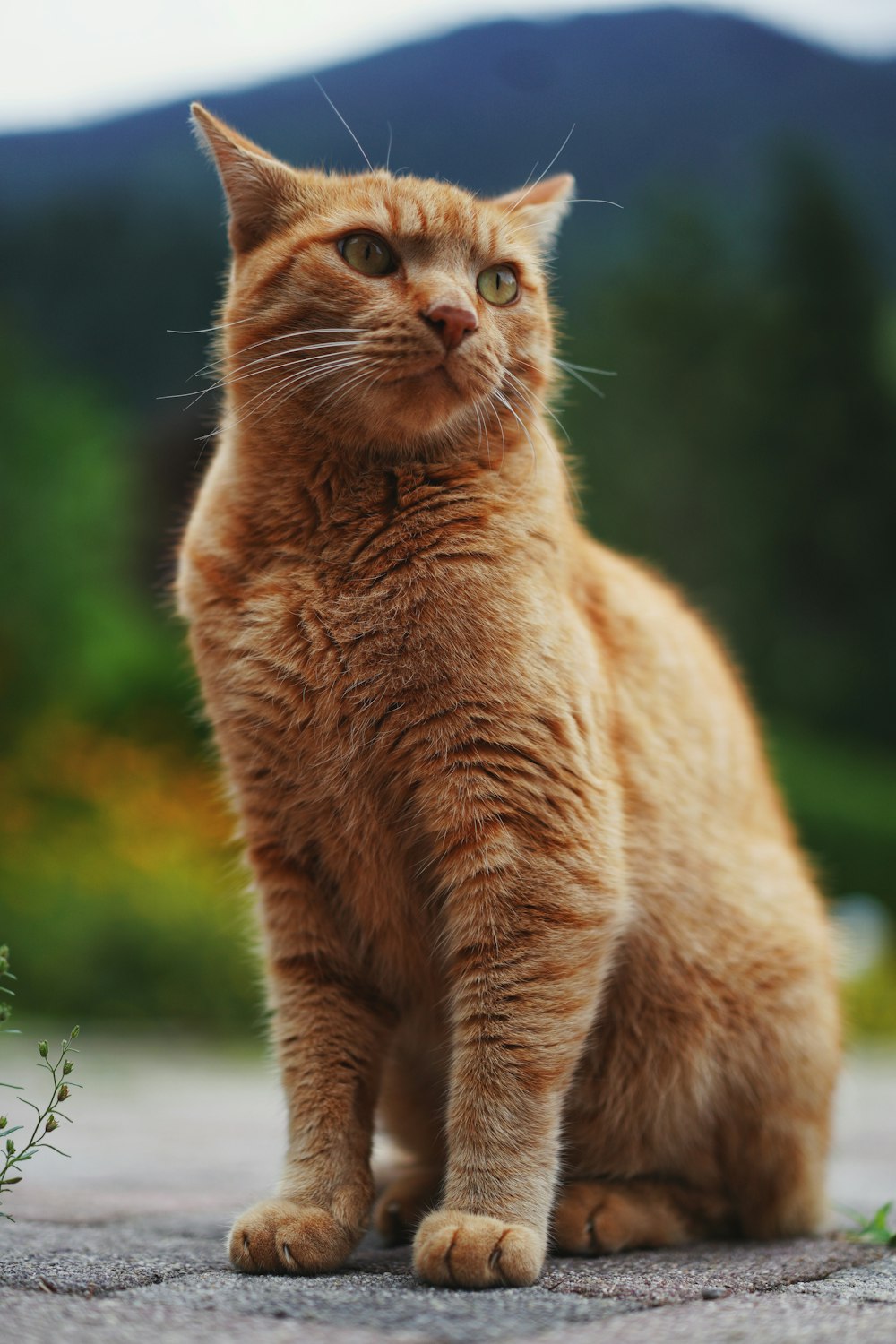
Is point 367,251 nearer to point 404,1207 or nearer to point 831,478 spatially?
point 404,1207

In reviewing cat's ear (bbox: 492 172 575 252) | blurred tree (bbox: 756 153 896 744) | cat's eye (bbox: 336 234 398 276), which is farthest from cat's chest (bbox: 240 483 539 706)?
blurred tree (bbox: 756 153 896 744)

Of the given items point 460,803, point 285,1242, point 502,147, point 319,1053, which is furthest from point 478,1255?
point 502,147

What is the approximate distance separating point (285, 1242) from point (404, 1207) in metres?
0.48

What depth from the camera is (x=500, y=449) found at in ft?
7.63

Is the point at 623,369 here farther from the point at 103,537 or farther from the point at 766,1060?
the point at 766,1060

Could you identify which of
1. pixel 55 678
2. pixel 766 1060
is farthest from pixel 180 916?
pixel 766 1060

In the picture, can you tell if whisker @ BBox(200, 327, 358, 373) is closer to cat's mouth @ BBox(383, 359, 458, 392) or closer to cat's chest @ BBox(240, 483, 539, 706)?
cat's mouth @ BBox(383, 359, 458, 392)

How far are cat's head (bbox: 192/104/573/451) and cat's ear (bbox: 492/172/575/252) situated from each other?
14 centimetres

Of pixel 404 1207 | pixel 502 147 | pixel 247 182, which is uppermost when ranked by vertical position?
pixel 502 147

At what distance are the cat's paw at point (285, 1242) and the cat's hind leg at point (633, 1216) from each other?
1.47 ft

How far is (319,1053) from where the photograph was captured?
221cm

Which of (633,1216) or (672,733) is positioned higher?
(672,733)

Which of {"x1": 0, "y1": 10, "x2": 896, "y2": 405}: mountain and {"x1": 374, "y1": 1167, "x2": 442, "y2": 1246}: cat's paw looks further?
{"x1": 0, "y1": 10, "x2": 896, "y2": 405}: mountain

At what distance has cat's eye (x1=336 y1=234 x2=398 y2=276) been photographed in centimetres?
223
